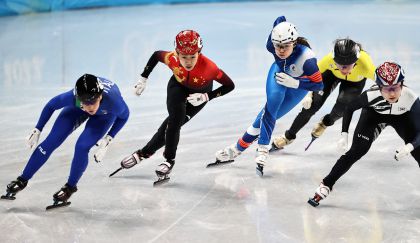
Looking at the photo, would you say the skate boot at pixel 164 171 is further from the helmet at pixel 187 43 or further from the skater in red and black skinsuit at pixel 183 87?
the helmet at pixel 187 43

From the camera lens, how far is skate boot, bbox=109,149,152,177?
5.88 meters

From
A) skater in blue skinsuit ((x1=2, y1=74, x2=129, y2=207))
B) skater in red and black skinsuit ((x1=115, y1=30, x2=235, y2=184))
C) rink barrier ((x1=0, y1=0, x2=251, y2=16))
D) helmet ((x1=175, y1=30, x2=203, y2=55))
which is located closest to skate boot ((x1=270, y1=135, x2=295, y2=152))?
skater in red and black skinsuit ((x1=115, y1=30, x2=235, y2=184))

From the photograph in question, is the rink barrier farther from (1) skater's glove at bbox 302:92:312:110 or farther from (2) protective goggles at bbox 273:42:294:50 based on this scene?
(2) protective goggles at bbox 273:42:294:50

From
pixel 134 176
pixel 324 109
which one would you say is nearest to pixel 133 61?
pixel 324 109

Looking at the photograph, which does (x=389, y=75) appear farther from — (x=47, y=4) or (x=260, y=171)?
(x=47, y=4)

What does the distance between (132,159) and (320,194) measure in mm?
1629

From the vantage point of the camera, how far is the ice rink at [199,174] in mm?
4801

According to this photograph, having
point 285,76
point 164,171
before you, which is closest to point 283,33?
point 285,76

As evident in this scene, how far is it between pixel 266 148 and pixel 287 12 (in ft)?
30.2

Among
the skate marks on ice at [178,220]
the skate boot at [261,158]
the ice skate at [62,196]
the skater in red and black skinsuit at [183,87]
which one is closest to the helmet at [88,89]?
the ice skate at [62,196]

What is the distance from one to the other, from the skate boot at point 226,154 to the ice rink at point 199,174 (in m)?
0.08

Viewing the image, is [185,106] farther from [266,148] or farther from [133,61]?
[133,61]

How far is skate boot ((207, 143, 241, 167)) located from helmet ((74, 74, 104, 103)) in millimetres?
1612

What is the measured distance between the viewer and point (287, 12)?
48.0ft
